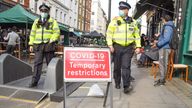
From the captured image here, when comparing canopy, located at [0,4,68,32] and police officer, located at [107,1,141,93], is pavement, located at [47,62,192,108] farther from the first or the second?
canopy, located at [0,4,68,32]

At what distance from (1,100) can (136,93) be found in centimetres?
289

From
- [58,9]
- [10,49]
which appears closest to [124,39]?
[10,49]

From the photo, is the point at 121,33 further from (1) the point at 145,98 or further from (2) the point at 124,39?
(1) the point at 145,98

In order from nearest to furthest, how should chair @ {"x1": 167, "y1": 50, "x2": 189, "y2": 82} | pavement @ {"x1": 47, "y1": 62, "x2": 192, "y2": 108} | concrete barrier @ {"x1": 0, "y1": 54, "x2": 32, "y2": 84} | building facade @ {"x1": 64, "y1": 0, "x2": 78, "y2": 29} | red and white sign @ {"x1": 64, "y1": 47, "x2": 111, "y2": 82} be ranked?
red and white sign @ {"x1": 64, "y1": 47, "x2": 111, "y2": 82} → pavement @ {"x1": 47, "y1": 62, "x2": 192, "y2": 108} → concrete barrier @ {"x1": 0, "y1": 54, "x2": 32, "y2": 84} → chair @ {"x1": 167, "y1": 50, "x2": 189, "y2": 82} → building facade @ {"x1": 64, "y1": 0, "x2": 78, "y2": 29}

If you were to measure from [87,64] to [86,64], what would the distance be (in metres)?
0.02

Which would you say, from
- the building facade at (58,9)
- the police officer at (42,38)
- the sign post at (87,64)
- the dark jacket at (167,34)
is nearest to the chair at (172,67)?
the dark jacket at (167,34)

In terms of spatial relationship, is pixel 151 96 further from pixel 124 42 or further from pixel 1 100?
pixel 1 100

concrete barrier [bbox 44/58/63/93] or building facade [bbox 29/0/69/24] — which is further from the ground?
building facade [bbox 29/0/69/24]

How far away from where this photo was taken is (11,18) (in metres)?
17.9

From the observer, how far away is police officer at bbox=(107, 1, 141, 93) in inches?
310

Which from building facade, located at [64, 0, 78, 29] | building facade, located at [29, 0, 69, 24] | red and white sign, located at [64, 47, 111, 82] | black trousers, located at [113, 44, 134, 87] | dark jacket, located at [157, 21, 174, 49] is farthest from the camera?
building facade, located at [64, 0, 78, 29]

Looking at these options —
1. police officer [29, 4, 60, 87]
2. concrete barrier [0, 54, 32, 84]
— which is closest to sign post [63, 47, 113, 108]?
police officer [29, 4, 60, 87]

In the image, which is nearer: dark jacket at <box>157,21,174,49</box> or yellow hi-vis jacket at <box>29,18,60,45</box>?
yellow hi-vis jacket at <box>29,18,60,45</box>

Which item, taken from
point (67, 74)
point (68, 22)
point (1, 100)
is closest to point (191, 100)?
point (67, 74)
